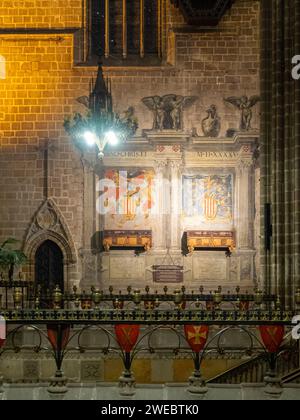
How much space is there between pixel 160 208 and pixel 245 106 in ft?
9.69

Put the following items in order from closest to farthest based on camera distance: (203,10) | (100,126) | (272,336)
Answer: (272,336) < (100,126) < (203,10)

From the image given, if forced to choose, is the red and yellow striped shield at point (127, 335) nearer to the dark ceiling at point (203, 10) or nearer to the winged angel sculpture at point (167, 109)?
the winged angel sculpture at point (167, 109)

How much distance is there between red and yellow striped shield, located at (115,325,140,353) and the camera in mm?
7441

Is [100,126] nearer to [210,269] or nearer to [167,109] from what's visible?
[167,109]

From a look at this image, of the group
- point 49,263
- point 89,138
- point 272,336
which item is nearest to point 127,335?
point 272,336

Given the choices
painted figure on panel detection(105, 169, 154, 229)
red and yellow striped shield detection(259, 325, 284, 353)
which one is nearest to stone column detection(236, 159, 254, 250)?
painted figure on panel detection(105, 169, 154, 229)

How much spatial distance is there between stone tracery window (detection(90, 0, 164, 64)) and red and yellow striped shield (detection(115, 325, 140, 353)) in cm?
1110

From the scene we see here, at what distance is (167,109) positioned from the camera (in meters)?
17.2

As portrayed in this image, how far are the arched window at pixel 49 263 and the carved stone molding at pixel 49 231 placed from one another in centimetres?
18

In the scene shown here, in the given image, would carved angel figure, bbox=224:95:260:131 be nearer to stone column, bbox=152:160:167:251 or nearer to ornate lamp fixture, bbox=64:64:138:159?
stone column, bbox=152:160:167:251

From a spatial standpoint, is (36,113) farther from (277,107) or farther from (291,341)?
(291,341)

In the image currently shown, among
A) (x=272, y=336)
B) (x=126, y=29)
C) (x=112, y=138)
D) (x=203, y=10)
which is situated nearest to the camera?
(x=272, y=336)

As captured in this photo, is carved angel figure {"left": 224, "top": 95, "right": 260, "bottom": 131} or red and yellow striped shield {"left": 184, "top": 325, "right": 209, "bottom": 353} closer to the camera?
red and yellow striped shield {"left": 184, "top": 325, "right": 209, "bottom": 353}
